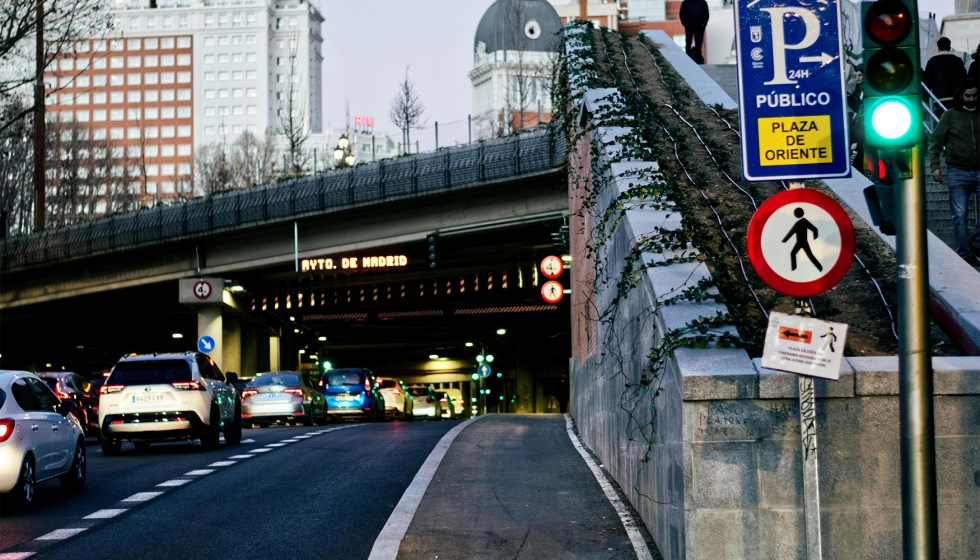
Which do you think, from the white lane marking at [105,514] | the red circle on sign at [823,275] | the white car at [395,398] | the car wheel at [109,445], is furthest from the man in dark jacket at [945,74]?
the white car at [395,398]

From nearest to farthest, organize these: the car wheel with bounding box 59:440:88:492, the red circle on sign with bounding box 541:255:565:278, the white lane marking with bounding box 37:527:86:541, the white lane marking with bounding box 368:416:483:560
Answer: the white lane marking with bounding box 368:416:483:560 < the white lane marking with bounding box 37:527:86:541 < the car wheel with bounding box 59:440:88:492 < the red circle on sign with bounding box 541:255:565:278

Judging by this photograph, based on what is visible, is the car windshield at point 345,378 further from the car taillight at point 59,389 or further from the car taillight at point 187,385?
the car taillight at point 187,385

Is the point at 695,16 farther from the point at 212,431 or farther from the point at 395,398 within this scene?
the point at 395,398

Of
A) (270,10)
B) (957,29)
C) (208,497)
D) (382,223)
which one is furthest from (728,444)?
(270,10)

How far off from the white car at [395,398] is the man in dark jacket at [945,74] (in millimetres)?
24531

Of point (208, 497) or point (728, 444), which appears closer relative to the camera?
point (728, 444)

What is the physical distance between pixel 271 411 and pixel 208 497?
18.2m

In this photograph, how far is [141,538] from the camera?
10.3 meters

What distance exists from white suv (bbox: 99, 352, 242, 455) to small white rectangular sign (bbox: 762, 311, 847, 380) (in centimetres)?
1418

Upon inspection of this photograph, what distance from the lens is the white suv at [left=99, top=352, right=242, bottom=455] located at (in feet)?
63.4

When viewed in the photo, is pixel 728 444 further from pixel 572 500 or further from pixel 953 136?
pixel 953 136

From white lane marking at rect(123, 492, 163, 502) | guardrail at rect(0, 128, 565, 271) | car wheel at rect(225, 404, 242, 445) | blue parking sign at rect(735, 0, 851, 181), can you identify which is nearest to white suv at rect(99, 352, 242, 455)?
car wheel at rect(225, 404, 242, 445)

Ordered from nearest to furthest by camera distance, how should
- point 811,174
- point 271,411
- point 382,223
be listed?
point 811,174 < point 271,411 < point 382,223

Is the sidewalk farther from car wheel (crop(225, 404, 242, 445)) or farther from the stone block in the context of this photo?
car wheel (crop(225, 404, 242, 445))
